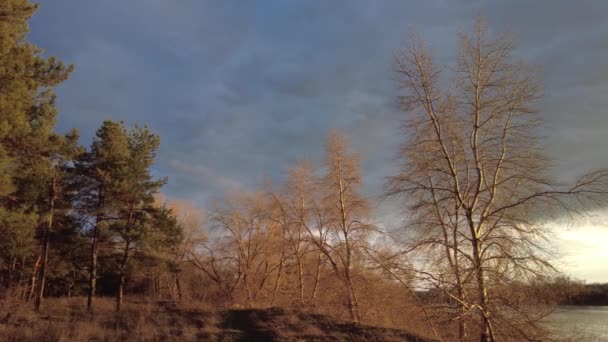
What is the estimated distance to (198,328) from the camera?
14383mm

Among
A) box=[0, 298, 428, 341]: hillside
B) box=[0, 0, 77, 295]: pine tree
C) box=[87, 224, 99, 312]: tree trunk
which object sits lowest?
box=[0, 298, 428, 341]: hillside

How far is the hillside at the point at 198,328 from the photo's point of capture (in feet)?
41.9

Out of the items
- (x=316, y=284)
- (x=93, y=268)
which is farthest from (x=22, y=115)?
(x=316, y=284)

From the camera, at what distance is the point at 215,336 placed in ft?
42.8

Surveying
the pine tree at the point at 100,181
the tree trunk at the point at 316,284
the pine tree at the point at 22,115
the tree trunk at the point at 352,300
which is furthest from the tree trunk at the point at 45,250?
the tree trunk at the point at 352,300

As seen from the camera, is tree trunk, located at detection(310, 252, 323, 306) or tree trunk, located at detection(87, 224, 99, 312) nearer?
tree trunk, located at detection(310, 252, 323, 306)

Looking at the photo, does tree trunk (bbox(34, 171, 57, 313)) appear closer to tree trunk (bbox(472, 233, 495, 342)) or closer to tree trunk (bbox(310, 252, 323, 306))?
tree trunk (bbox(310, 252, 323, 306))

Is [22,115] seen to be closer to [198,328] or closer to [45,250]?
[198,328]

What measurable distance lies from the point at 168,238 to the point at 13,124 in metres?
15.2

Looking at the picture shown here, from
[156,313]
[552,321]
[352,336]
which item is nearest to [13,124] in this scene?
[156,313]

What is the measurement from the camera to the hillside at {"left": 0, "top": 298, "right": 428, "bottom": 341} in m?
12.8

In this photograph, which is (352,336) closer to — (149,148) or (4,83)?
(4,83)

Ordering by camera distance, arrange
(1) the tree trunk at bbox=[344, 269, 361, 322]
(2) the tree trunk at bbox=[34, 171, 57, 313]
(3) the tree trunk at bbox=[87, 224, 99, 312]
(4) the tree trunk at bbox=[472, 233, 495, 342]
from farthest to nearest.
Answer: (3) the tree trunk at bbox=[87, 224, 99, 312]
(2) the tree trunk at bbox=[34, 171, 57, 313]
(1) the tree trunk at bbox=[344, 269, 361, 322]
(4) the tree trunk at bbox=[472, 233, 495, 342]

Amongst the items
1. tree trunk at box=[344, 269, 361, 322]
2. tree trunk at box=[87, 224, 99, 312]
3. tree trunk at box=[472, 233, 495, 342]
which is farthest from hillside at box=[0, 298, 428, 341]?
tree trunk at box=[87, 224, 99, 312]
